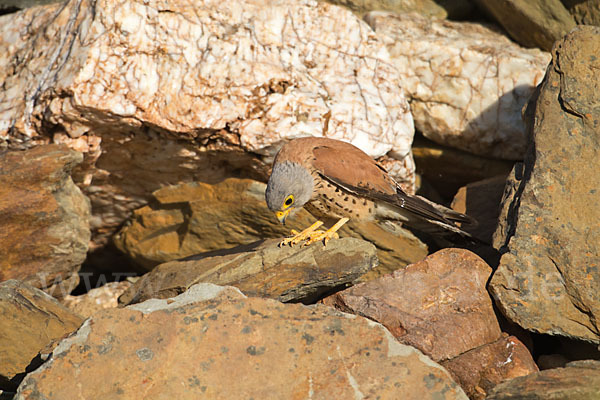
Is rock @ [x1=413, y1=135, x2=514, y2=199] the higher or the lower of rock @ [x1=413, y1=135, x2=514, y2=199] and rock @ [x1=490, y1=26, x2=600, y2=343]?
the lower

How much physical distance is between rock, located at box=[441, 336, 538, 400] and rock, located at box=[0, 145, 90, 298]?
2.99 meters

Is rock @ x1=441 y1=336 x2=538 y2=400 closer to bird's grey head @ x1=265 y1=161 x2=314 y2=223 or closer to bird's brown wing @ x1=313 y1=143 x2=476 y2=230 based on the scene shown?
bird's brown wing @ x1=313 y1=143 x2=476 y2=230

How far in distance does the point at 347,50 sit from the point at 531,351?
2860 mm

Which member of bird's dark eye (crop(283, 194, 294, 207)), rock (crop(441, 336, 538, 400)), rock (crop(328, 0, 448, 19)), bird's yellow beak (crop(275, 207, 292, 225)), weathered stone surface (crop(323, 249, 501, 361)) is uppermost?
rock (crop(328, 0, 448, 19))

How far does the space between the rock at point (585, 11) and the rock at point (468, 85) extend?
416 mm

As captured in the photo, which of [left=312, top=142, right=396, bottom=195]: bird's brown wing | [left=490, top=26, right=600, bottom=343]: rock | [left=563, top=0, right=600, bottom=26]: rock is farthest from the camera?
[left=563, top=0, right=600, bottom=26]: rock

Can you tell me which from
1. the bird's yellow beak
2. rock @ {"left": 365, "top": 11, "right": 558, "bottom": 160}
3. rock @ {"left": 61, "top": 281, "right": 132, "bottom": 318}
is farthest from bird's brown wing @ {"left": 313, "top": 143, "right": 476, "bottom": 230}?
rock @ {"left": 61, "top": 281, "right": 132, "bottom": 318}

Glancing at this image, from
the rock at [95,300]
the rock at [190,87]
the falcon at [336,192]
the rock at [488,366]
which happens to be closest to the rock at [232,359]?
the rock at [488,366]

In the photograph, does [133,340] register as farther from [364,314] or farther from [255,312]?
[364,314]

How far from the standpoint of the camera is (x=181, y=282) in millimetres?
4246

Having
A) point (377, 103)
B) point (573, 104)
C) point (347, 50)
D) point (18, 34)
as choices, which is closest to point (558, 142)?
point (573, 104)

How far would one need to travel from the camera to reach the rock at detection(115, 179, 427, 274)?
498 centimetres

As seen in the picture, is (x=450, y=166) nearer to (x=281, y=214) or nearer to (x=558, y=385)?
(x=281, y=214)

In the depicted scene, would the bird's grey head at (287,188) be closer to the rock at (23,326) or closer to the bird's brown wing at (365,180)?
the bird's brown wing at (365,180)
